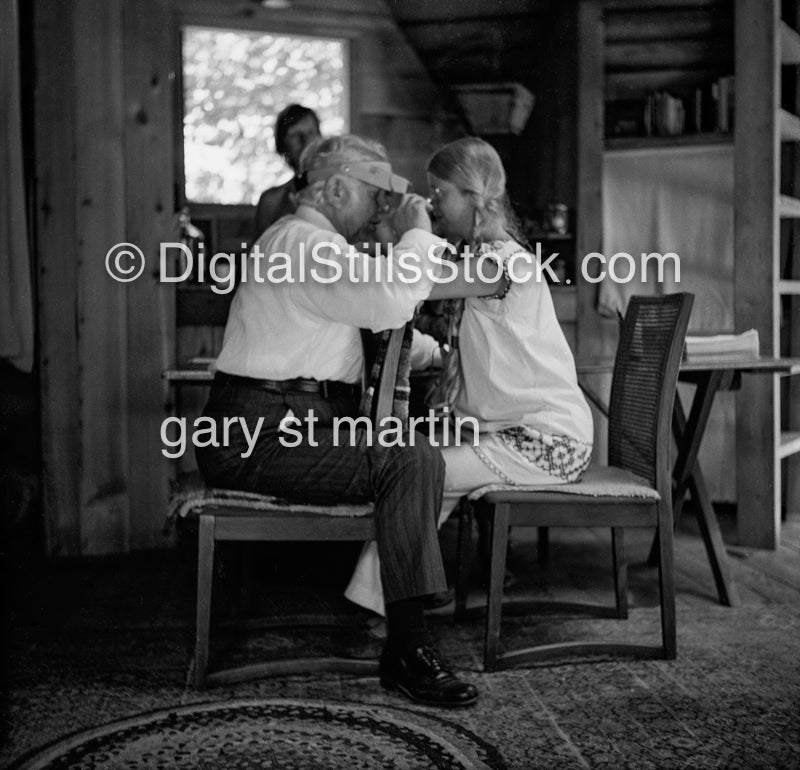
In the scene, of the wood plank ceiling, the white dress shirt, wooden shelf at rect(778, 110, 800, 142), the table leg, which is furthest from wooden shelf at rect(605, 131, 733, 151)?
the white dress shirt

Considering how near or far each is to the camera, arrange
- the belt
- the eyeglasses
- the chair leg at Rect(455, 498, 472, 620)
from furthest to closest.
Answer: the chair leg at Rect(455, 498, 472, 620) < the eyeglasses < the belt

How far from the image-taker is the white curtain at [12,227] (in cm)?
306

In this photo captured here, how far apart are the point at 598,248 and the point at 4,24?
2.72 m

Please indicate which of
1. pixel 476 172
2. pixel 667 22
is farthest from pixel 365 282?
Answer: pixel 667 22

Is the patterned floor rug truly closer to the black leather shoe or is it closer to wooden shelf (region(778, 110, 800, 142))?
the black leather shoe

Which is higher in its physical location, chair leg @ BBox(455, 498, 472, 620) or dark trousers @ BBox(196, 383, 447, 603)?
dark trousers @ BBox(196, 383, 447, 603)

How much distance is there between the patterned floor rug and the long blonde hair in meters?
1.25

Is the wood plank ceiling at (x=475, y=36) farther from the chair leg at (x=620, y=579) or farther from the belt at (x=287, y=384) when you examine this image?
the belt at (x=287, y=384)

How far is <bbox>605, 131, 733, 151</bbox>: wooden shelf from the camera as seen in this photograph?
4609 mm

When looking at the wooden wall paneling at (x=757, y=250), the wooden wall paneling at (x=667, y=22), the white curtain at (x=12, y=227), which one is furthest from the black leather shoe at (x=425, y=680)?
the wooden wall paneling at (x=667, y=22)

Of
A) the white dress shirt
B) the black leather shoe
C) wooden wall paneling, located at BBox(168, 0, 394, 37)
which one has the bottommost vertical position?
the black leather shoe

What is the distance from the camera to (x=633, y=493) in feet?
8.23

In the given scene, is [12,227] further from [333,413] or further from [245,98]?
[245,98]

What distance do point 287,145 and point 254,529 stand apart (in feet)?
10.3
